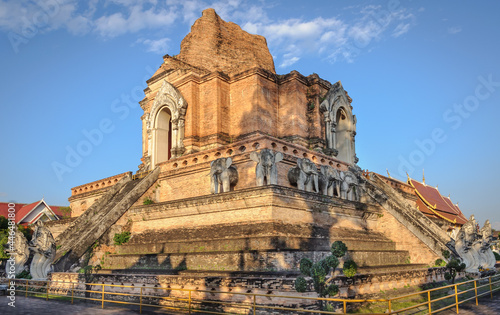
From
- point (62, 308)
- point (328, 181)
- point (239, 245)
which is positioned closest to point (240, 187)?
point (328, 181)

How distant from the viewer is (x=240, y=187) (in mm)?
15906

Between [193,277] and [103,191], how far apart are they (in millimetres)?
12603

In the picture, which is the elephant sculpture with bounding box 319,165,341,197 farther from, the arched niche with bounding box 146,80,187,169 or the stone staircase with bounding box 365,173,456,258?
the arched niche with bounding box 146,80,187,169

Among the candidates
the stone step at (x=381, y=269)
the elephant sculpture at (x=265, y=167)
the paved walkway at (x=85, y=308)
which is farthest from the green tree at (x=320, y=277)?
the elephant sculpture at (x=265, y=167)

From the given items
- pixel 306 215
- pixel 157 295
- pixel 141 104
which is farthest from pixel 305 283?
pixel 141 104

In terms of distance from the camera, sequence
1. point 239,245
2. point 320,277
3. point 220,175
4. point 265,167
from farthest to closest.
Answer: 1. point 220,175
2. point 265,167
3. point 239,245
4. point 320,277

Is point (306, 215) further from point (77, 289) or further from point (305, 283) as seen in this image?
point (77, 289)

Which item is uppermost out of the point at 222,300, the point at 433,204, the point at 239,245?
the point at 433,204

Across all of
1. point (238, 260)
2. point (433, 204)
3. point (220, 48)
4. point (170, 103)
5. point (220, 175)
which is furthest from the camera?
point (433, 204)

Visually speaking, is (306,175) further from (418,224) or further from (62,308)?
(62,308)

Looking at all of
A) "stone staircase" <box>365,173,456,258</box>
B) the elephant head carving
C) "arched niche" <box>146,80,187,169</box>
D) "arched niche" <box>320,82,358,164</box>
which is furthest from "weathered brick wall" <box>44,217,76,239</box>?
the elephant head carving

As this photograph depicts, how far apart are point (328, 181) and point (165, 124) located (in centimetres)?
936

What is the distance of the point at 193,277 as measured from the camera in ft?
33.6

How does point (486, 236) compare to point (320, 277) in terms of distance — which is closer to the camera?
point (320, 277)
